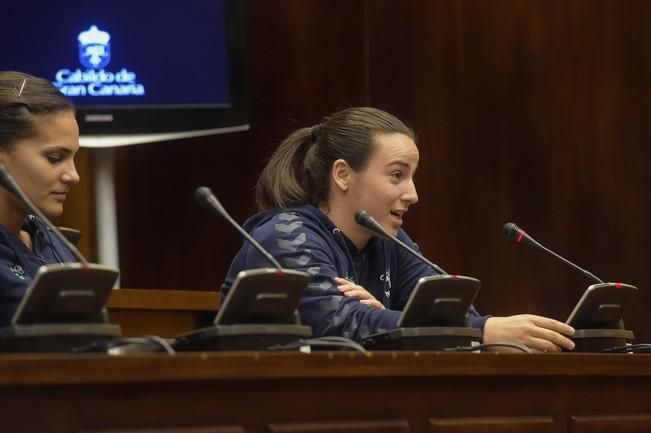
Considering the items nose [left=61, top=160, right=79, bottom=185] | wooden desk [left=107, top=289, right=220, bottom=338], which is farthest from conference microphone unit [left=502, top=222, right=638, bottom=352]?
wooden desk [left=107, top=289, right=220, bottom=338]

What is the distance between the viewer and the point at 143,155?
4.99 m

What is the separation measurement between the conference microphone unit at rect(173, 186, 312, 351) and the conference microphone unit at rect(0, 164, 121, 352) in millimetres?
178

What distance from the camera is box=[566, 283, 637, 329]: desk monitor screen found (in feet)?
9.82

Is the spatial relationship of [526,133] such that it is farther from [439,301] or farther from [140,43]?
[439,301]

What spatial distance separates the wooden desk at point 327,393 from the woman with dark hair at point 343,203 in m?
0.52

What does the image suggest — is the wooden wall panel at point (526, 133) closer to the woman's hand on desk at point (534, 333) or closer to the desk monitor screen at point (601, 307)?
the desk monitor screen at point (601, 307)

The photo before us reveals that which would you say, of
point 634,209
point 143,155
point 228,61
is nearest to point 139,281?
point 143,155

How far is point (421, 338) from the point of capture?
257 centimetres

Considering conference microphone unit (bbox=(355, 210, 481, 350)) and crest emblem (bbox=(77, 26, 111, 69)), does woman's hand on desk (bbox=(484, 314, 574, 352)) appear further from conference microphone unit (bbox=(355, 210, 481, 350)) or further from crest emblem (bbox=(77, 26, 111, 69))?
crest emblem (bbox=(77, 26, 111, 69))

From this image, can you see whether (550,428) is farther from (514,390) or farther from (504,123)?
(504,123)

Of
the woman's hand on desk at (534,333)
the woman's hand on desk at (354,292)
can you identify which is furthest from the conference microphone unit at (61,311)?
the woman's hand on desk at (534,333)

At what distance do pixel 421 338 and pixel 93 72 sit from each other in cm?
212

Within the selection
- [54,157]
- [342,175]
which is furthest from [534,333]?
[54,157]

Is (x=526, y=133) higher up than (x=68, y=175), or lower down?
lower down
